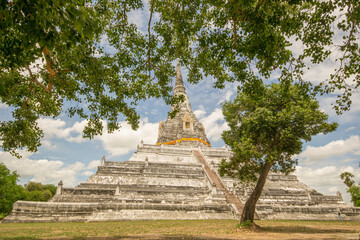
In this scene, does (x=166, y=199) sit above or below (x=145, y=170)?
below

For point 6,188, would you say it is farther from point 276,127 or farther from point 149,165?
point 276,127

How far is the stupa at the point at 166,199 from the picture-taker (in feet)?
37.6

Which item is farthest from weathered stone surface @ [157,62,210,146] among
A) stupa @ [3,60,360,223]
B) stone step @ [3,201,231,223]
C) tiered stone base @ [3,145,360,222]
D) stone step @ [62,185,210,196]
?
stone step @ [3,201,231,223]

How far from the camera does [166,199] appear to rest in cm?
1276

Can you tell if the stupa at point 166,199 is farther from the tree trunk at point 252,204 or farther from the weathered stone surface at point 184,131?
the weathered stone surface at point 184,131

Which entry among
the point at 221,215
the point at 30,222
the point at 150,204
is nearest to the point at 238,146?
the point at 221,215

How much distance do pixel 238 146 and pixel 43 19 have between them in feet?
23.2

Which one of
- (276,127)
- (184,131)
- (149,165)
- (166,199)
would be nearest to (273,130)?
(276,127)

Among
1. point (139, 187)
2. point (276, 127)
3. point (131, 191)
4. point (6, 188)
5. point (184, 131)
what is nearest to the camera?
point (276, 127)

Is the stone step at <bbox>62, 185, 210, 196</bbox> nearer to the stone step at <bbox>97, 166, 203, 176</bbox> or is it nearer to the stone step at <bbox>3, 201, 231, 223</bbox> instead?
the stone step at <bbox>3, 201, 231, 223</bbox>

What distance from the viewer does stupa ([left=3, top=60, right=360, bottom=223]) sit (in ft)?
37.6

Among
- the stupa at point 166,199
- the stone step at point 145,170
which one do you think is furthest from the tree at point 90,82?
the stone step at point 145,170

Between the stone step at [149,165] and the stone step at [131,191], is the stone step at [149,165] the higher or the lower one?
the higher one

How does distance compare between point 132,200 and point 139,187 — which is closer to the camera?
point 132,200
